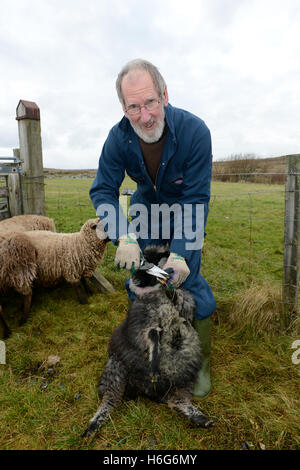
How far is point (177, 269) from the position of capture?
2.20m

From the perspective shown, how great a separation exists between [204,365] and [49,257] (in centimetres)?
267

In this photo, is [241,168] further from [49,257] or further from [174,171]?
[49,257]

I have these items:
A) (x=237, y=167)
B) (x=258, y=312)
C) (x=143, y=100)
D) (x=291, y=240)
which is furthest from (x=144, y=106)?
(x=237, y=167)

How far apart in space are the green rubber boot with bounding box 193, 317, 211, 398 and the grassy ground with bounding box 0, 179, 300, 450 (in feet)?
0.24

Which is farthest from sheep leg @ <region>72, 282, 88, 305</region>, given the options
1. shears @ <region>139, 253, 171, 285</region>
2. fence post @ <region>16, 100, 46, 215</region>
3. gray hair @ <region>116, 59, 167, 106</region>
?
gray hair @ <region>116, 59, 167, 106</region>

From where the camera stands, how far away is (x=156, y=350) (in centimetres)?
207

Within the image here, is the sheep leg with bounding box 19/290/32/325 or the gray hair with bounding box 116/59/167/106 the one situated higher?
the gray hair with bounding box 116/59/167/106

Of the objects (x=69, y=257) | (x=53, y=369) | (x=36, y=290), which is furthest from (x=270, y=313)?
(x=36, y=290)

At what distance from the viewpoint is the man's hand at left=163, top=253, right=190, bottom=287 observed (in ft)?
7.11

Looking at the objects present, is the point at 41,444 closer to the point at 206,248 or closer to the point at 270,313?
the point at 270,313

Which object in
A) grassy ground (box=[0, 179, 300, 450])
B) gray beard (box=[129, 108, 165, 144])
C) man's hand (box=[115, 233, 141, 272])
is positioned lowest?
grassy ground (box=[0, 179, 300, 450])

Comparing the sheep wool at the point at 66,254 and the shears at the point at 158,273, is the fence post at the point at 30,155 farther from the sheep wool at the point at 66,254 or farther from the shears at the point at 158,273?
the shears at the point at 158,273

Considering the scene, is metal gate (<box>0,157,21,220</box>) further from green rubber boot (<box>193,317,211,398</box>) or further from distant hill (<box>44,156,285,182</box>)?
green rubber boot (<box>193,317,211,398</box>)

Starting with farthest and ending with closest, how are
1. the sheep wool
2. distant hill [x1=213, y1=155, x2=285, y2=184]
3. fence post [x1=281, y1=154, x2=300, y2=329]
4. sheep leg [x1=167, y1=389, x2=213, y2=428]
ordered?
distant hill [x1=213, y1=155, x2=285, y2=184], the sheep wool, fence post [x1=281, y1=154, x2=300, y2=329], sheep leg [x1=167, y1=389, x2=213, y2=428]
